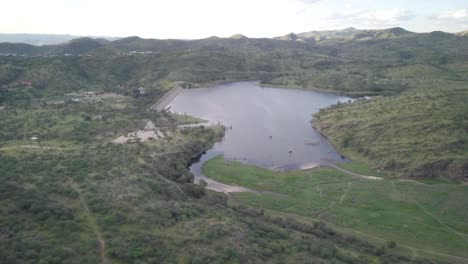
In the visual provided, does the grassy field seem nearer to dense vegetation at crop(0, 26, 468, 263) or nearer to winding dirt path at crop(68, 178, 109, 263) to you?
dense vegetation at crop(0, 26, 468, 263)

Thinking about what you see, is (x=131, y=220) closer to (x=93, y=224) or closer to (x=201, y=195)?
(x=93, y=224)

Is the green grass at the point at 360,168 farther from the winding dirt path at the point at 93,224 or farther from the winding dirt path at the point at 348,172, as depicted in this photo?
the winding dirt path at the point at 93,224

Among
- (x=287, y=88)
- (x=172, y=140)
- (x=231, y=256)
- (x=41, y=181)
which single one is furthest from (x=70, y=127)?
(x=287, y=88)

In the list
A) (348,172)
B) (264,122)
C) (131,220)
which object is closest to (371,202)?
(348,172)

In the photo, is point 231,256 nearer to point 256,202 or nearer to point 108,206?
point 108,206

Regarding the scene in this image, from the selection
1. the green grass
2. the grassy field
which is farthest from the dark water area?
the grassy field

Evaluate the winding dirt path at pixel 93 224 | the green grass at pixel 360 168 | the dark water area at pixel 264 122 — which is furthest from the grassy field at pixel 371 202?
the winding dirt path at pixel 93 224
